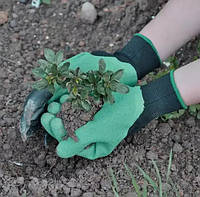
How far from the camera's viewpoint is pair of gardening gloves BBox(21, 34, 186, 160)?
170 cm

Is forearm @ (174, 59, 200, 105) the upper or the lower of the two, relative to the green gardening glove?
upper

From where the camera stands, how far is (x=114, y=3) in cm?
242

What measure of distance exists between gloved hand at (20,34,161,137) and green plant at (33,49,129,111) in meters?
0.29

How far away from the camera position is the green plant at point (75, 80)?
1454 millimetres

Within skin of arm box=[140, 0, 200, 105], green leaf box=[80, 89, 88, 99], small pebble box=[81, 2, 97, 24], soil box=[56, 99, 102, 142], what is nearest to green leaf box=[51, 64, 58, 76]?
green leaf box=[80, 89, 88, 99]

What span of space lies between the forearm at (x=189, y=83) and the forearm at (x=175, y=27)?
25 centimetres

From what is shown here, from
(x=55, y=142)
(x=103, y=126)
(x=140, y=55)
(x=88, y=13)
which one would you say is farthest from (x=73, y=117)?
(x=88, y=13)

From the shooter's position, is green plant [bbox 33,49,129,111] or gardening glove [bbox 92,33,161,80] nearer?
→ green plant [bbox 33,49,129,111]

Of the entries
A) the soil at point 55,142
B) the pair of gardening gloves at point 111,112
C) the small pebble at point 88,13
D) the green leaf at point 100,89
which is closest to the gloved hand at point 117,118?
the pair of gardening gloves at point 111,112

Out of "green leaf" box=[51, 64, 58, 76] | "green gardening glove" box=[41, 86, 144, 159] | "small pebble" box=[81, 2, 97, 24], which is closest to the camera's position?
"green leaf" box=[51, 64, 58, 76]

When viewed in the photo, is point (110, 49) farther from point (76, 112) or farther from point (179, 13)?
point (76, 112)

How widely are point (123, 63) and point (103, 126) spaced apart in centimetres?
34

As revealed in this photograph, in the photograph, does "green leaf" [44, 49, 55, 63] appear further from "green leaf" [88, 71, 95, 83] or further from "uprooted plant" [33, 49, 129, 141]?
"green leaf" [88, 71, 95, 83]

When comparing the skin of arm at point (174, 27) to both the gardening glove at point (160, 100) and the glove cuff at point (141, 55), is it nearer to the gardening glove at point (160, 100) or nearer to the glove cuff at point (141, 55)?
the glove cuff at point (141, 55)
